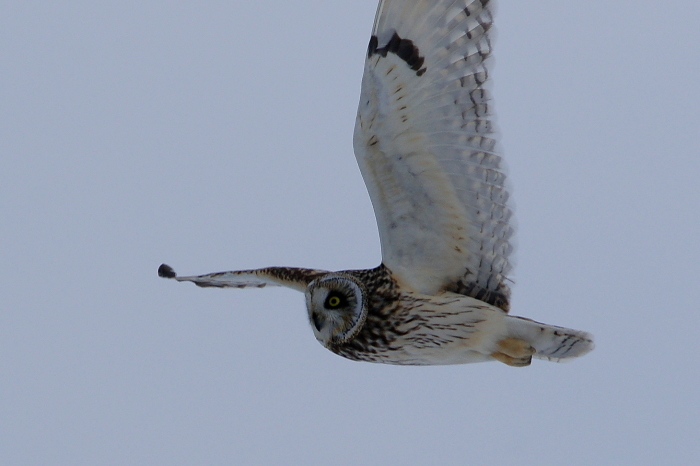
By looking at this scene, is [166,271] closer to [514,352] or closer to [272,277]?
[272,277]

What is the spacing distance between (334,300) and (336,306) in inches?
1.3

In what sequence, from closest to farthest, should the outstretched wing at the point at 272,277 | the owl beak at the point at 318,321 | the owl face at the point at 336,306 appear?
1. the owl face at the point at 336,306
2. the owl beak at the point at 318,321
3. the outstretched wing at the point at 272,277

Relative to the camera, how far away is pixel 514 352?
4.96m

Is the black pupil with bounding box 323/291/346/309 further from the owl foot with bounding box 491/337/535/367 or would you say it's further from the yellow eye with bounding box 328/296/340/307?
the owl foot with bounding box 491/337/535/367

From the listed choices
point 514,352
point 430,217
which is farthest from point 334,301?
point 514,352

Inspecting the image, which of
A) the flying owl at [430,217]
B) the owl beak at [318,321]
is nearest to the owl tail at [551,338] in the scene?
the flying owl at [430,217]

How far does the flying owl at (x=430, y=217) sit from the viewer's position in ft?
14.2

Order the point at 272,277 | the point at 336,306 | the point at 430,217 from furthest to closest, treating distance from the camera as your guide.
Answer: the point at 272,277
the point at 336,306
the point at 430,217

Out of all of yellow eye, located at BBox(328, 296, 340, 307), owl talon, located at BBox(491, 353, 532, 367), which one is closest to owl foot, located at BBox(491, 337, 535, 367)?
owl talon, located at BBox(491, 353, 532, 367)

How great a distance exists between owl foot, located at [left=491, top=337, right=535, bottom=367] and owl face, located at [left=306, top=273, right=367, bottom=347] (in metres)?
0.76

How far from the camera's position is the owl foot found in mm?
4945

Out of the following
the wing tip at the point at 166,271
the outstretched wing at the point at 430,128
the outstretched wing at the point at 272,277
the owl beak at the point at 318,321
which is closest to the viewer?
the outstretched wing at the point at 430,128

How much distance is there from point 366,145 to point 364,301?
0.85 m

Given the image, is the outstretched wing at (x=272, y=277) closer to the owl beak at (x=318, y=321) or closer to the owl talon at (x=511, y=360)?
the owl beak at (x=318, y=321)
